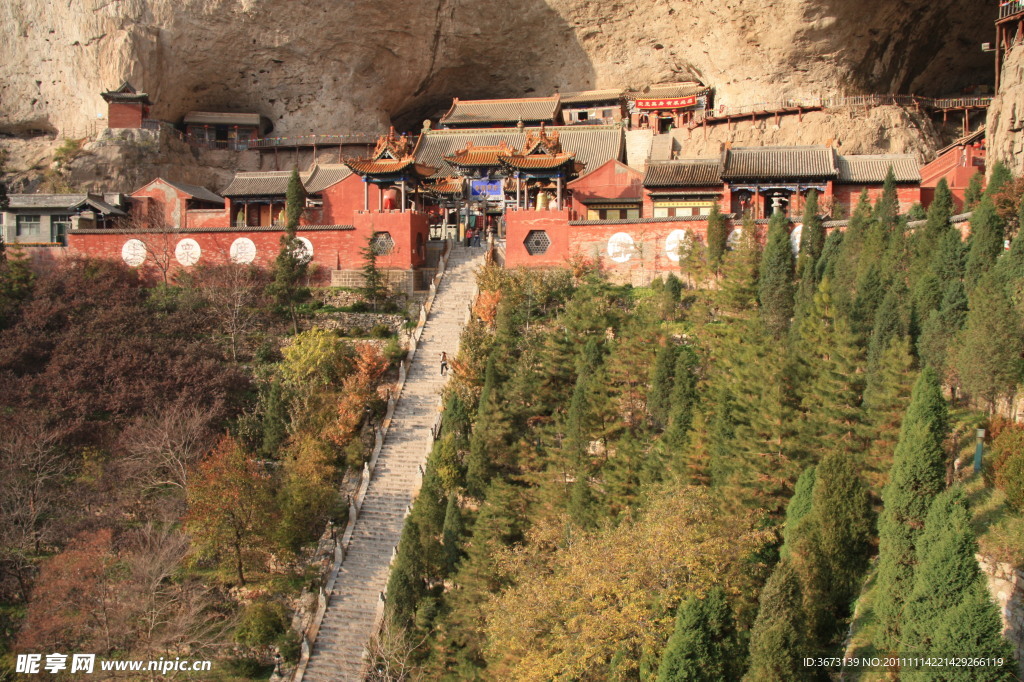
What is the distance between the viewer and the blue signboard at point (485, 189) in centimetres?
3875

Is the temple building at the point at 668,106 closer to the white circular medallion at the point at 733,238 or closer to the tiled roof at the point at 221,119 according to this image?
the white circular medallion at the point at 733,238

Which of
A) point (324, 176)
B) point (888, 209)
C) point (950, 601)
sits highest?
point (324, 176)

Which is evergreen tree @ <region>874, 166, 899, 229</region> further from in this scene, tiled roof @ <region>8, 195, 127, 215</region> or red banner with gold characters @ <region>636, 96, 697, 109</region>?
tiled roof @ <region>8, 195, 127, 215</region>

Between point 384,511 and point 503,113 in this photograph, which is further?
point 503,113

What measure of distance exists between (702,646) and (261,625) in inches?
433

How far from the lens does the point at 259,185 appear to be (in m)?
40.0

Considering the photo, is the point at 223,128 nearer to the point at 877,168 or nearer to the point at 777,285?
the point at 877,168

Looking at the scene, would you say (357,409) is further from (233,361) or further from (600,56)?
(600,56)

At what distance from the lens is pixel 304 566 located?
894 inches

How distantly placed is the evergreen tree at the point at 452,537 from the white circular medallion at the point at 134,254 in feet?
63.8

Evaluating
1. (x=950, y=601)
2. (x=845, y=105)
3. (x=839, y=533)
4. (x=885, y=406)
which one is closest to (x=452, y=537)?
(x=839, y=533)

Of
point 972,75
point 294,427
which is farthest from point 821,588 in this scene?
point 972,75

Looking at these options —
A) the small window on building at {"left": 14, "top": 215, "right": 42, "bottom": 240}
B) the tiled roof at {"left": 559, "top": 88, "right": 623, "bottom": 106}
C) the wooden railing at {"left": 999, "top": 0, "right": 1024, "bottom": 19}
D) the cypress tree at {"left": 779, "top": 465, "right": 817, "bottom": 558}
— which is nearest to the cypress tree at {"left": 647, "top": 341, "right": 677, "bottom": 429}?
the cypress tree at {"left": 779, "top": 465, "right": 817, "bottom": 558}

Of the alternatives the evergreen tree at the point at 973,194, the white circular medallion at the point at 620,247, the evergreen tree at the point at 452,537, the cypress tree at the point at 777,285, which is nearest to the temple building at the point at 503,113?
the white circular medallion at the point at 620,247
